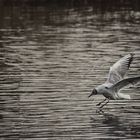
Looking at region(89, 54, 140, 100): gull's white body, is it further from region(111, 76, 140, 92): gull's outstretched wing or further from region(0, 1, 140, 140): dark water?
region(0, 1, 140, 140): dark water

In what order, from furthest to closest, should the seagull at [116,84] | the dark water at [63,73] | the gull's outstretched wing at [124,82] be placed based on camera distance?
the seagull at [116,84] < the gull's outstretched wing at [124,82] < the dark water at [63,73]

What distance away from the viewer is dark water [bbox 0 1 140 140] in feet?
45.6

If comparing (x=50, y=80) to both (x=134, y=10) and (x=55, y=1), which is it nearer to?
(x=134, y=10)

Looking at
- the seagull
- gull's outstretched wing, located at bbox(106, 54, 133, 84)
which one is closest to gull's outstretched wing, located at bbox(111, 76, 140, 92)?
the seagull

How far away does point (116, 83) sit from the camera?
15.1 metres

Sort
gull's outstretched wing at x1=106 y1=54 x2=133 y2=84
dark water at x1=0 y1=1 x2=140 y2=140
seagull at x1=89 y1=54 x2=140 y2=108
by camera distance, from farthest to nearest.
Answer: gull's outstretched wing at x1=106 y1=54 x2=133 y2=84
seagull at x1=89 y1=54 x2=140 y2=108
dark water at x1=0 y1=1 x2=140 y2=140

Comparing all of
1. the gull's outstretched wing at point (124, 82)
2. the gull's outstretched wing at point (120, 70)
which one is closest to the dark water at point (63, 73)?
the gull's outstretched wing at point (124, 82)

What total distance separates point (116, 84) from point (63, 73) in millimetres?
5733

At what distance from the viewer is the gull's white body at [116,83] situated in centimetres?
1499

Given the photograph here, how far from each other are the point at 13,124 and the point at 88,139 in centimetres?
200

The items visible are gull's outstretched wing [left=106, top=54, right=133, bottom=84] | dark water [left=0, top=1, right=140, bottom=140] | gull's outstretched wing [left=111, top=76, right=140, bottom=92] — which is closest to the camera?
dark water [left=0, top=1, right=140, bottom=140]

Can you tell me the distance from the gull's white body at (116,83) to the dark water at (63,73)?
40 centimetres

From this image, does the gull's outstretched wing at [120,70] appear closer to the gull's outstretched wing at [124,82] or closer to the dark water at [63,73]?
the gull's outstretched wing at [124,82]

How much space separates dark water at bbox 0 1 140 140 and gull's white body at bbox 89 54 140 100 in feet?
1.31
